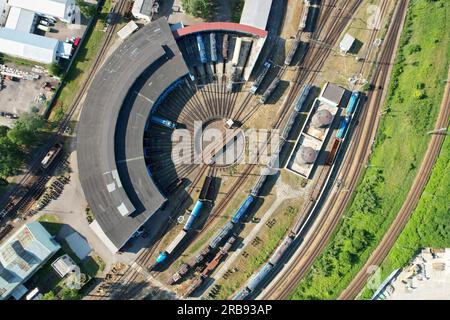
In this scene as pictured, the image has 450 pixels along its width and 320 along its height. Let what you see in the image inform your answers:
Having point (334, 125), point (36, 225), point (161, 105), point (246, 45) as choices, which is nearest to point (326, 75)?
point (334, 125)

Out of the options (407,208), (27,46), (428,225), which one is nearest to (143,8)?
(27,46)

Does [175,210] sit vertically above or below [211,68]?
below

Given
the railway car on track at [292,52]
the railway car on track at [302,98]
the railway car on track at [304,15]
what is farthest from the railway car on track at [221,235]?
the railway car on track at [304,15]

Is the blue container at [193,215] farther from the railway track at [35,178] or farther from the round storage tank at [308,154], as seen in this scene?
the railway track at [35,178]

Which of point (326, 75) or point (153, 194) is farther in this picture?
point (326, 75)

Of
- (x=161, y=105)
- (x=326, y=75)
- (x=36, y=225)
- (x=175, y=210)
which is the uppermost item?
(x=326, y=75)

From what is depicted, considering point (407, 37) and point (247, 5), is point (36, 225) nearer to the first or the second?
point (247, 5)
